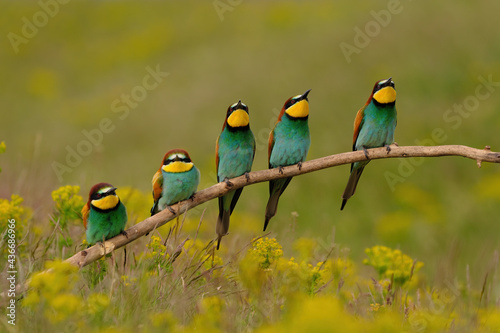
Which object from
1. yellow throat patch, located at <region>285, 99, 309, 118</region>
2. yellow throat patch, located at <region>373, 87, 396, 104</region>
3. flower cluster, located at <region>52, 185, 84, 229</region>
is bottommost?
flower cluster, located at <region>52, 185, 84, 229</region>

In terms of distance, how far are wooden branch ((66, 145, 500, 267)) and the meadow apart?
0.13m

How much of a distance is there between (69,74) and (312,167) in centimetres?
1551

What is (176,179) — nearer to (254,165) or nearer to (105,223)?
(105,223)

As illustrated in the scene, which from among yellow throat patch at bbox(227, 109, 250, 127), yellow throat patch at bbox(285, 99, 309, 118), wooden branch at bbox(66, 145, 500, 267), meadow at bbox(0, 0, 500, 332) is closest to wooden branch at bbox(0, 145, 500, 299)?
wooden branch at bbox(66, 145, 500, 267)

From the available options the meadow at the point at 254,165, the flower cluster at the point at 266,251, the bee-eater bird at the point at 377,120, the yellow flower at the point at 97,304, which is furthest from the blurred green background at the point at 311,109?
the yellow flower at the point at 97,304

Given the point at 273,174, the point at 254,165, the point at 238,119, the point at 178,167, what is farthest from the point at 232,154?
the point at 254,165

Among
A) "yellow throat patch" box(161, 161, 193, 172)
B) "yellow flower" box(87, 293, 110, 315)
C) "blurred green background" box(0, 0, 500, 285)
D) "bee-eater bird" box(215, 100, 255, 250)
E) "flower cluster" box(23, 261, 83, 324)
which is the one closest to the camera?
"flower cluster" box(23, 261, 83, 324)

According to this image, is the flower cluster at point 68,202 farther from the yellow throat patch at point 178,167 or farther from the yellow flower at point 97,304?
the yellow flower at point 97,304

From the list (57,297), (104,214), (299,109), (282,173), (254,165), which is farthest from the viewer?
(254,165)

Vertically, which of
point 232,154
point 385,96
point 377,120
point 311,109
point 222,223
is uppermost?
point 311,109

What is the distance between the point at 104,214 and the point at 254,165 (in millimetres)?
5455

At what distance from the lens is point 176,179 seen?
3230 millimetres

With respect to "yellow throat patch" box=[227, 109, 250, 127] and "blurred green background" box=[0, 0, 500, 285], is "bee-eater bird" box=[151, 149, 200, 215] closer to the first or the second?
"yellow throat patch" box=[227, 109, 250, 127]

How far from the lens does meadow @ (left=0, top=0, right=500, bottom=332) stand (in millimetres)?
2666
